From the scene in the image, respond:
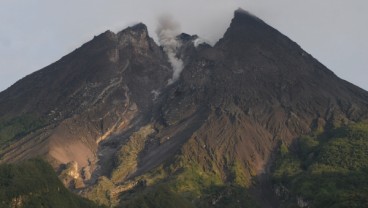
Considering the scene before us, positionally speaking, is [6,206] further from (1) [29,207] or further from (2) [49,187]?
(2) [49,187]

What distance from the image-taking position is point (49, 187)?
651 feet

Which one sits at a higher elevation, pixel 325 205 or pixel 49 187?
pixel 49 187

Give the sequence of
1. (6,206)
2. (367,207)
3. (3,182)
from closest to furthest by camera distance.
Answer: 1. (367,207)
2. (6,206)
3. (3,182)

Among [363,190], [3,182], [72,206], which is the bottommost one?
[363,190]

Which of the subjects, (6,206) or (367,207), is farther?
(6,206)

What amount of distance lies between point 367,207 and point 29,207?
80998mm

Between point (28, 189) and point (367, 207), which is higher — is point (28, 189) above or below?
above

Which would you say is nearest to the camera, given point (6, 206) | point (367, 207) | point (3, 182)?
point (367, 207)

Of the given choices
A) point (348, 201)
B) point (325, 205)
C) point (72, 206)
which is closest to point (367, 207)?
point (348, 201)

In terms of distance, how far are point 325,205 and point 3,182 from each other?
82.0 m

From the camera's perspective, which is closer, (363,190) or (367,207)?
(367,207)

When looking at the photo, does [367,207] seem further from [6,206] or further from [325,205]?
[6,206]

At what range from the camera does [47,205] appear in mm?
190500

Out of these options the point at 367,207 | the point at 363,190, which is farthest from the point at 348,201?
the point at 363,190
